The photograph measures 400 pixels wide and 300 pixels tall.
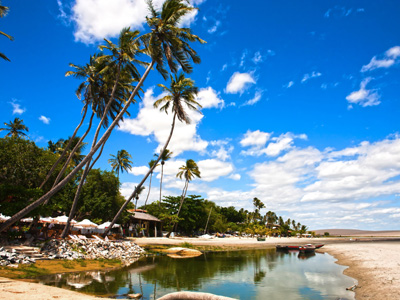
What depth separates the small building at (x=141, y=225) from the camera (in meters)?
49.6

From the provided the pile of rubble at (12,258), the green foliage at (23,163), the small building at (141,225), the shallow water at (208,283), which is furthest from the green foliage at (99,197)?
the pile of rubble at (12,258)

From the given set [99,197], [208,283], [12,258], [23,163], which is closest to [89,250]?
[12,258]

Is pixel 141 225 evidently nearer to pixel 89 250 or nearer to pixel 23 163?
pixel 89 250

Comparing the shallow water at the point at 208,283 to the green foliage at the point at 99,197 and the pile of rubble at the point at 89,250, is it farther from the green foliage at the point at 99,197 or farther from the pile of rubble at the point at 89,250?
the green foliage at the point at 99,197

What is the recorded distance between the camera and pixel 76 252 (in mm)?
21297

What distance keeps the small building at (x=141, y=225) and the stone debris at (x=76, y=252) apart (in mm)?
20761

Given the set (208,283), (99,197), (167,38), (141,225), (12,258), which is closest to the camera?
(12,258)

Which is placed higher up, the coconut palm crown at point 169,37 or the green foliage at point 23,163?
the coconut palm crown at point 169,37

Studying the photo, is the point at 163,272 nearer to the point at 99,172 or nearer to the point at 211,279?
the point at 211,279

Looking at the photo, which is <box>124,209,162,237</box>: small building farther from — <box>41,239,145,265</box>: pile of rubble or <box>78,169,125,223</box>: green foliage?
<box>41,239,145,265</box>: pile of rubble

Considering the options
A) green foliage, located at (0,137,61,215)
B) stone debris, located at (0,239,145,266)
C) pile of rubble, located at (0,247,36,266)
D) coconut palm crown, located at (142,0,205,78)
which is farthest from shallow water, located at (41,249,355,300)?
coconut palm crown, located at (142,0,205,78)

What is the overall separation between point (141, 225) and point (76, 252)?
32.8m

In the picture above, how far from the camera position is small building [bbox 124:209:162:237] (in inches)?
1951

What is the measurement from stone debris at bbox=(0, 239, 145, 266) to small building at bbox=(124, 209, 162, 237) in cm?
2076
